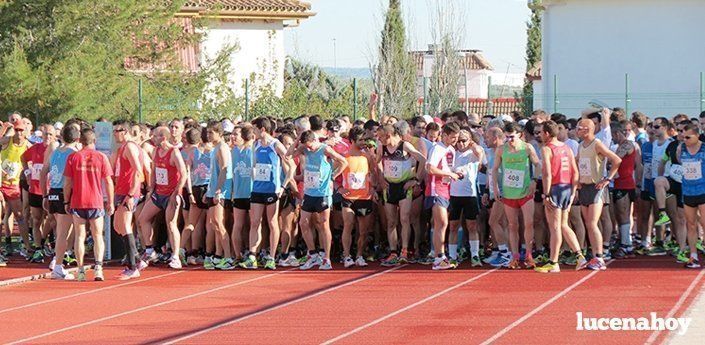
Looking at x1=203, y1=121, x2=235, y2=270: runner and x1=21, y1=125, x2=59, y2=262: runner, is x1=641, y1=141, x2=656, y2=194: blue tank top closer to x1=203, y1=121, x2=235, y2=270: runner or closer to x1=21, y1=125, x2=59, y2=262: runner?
x1=203, y1=121, x2=235, y2=270: runner

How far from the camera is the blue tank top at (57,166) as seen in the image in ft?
59.0

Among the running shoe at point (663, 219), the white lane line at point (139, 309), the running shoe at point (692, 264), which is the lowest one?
the white lane line at point (139, 309)

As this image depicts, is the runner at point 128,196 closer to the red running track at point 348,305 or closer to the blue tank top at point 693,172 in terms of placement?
the red running track at point 348,305

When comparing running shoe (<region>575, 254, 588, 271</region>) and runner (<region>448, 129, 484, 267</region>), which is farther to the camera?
runner (<region>448, 129, 484, 267</region>)

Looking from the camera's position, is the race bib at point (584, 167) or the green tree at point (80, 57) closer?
the race bib at point (584, 167)

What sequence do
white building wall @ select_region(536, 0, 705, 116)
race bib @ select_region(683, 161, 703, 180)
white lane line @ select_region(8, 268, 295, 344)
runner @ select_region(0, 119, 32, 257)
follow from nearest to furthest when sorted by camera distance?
white lane line @ select_region(8, 268, 295, 344) → race bib @ select_region(683, 161, 703, 180) → runner @ select_region(0, 119, 32, 257) → white building wall @ select_region(536, 0, 705, 116)

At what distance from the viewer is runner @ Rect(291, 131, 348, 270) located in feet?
60.1

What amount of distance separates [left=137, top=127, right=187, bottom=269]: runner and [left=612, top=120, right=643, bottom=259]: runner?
20.3 feet

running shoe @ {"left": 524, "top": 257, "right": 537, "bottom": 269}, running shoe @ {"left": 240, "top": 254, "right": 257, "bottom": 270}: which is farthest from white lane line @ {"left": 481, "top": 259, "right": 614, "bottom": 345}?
running shoe @ {"left": 240, "top": 254, "right": 257, "bottom": 270}

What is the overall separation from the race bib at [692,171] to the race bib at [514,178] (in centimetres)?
210

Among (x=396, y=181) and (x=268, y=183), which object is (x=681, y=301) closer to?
(x=396, y=181)

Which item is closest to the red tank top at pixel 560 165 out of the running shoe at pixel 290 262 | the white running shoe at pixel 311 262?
the white running shoe at pixel 311 262

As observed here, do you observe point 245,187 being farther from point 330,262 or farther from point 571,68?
point 571,68

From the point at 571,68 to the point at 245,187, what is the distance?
24144mm
